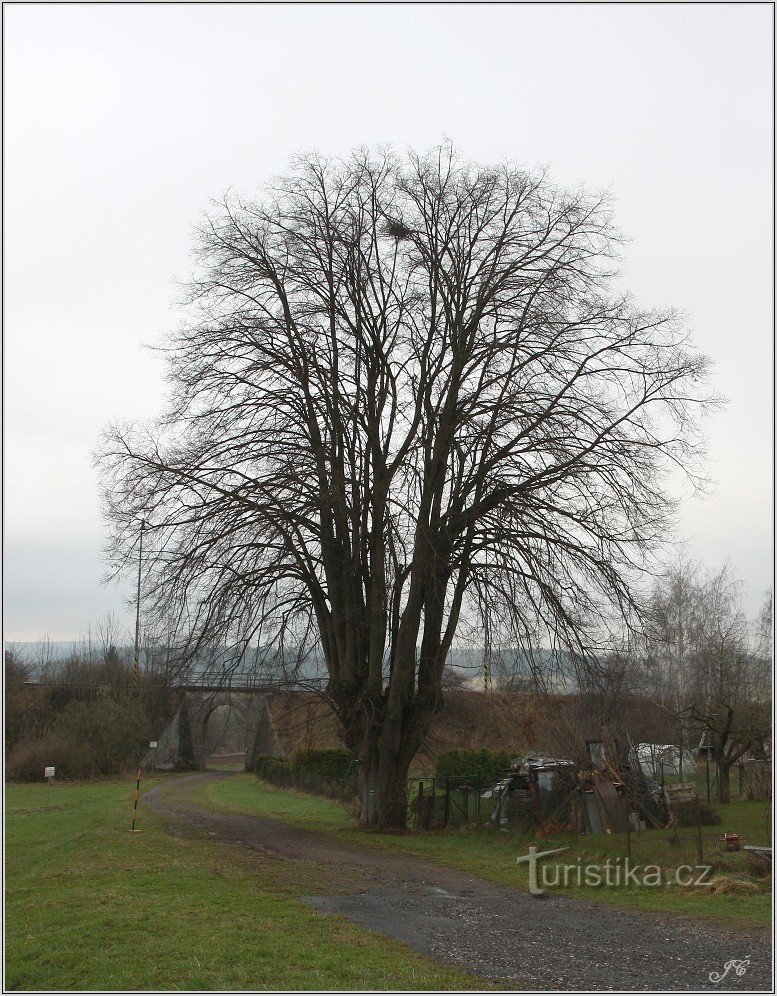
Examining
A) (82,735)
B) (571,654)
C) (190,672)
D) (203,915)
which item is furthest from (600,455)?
(82,735)

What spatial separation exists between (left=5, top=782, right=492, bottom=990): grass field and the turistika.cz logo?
11.0 feet

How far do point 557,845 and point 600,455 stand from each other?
7.58m

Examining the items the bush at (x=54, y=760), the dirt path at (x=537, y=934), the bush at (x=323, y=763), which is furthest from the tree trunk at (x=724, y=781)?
the bush at (x=54, y=760)

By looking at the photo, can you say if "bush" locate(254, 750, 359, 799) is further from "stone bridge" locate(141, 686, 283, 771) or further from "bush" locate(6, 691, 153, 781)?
"stone bridge" locate(141, 686, 283, 771)

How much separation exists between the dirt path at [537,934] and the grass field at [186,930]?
556 mm

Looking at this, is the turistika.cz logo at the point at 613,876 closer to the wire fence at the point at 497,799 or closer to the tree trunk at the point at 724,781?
the wire fence at the point at 497,799

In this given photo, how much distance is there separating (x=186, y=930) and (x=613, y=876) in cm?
678

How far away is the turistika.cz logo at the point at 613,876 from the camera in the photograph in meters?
13.2

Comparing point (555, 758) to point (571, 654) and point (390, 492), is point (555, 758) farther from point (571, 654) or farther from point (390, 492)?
point (390, 492)

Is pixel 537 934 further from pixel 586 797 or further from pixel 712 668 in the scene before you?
pixel 712 668

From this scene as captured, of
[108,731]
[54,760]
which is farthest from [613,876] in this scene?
[54,760]

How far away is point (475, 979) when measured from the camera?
8.23m

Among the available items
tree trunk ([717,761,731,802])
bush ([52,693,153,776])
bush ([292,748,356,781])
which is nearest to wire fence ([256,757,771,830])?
tree trunk ([717,761,731,802])

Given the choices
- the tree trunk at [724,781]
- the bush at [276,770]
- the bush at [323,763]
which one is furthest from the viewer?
the bush at [276,770]
